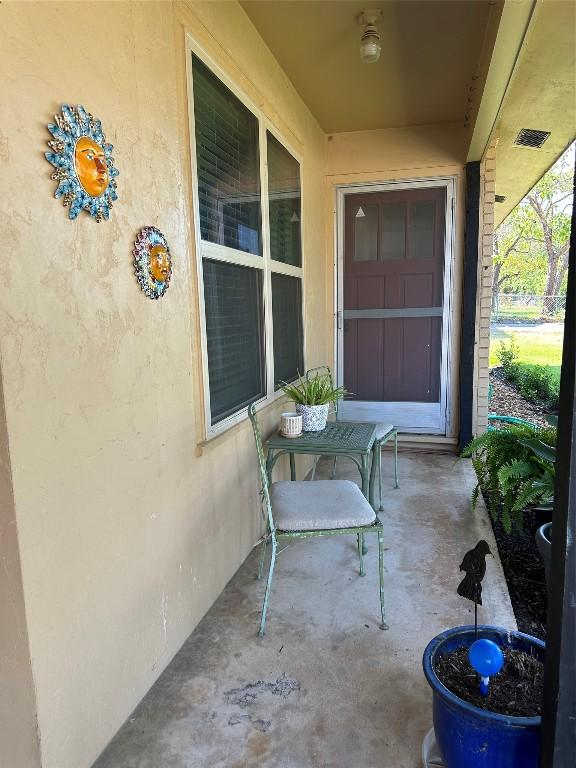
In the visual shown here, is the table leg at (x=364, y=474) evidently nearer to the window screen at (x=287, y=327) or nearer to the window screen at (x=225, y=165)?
the window screen at (x=287, y=327)

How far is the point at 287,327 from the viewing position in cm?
333

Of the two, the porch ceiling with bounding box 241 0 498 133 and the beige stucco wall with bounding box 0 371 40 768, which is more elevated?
the porch ceiling with bounding box 241 0 498 133

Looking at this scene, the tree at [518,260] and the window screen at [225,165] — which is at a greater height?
the tree at [518,260]

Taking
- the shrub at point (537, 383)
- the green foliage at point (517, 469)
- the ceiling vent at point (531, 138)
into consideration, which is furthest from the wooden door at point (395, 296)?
the shrub at point (537, 383)

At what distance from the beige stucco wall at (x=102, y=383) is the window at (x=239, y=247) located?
0.56 feet

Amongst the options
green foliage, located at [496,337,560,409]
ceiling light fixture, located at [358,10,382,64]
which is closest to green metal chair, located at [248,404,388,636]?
ceiling light fixture, located at [358,10,382,64]

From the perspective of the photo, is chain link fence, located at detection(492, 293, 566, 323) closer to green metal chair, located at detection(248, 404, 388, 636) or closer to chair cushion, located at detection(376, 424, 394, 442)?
chair cushion, located at detection(376, 424, 394, 442)

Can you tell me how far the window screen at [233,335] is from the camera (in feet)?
7.14

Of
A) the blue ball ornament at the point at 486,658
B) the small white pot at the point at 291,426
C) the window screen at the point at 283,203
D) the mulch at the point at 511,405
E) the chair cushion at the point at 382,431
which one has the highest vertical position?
the window screen at the point at 283,203

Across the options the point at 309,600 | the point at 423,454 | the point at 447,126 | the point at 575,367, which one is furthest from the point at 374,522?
the point at 447,126

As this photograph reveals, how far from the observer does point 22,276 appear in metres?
1.12

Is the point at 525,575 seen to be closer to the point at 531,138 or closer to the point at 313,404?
the point at 313,404

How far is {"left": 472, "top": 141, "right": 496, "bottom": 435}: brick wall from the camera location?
3982mm

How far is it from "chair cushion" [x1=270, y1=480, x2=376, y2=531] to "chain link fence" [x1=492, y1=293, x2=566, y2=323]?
30.0 feet
